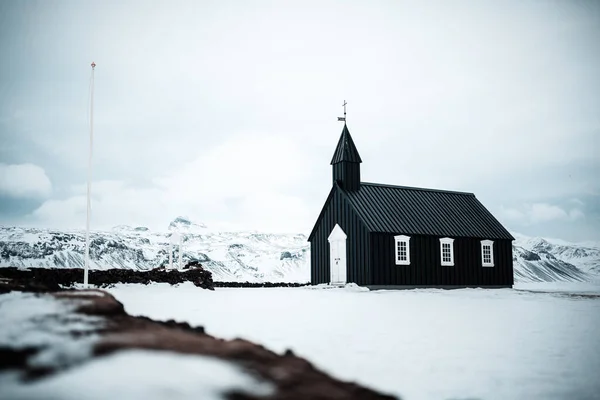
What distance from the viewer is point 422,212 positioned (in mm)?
30922

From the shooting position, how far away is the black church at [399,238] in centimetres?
2734

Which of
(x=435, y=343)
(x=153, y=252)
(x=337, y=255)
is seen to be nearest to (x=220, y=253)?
(x=153, y=252)

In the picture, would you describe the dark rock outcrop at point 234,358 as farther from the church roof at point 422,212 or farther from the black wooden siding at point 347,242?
the church roof at point 422,212

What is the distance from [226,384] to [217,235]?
5422cm

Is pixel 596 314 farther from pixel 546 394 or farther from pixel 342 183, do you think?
pixel 342 183

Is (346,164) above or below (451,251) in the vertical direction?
above

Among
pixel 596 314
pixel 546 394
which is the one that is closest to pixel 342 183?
pixel 596 314

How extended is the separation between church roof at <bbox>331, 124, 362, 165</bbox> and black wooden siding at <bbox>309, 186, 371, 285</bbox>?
6.08ft

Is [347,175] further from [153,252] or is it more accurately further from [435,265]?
[153,252]

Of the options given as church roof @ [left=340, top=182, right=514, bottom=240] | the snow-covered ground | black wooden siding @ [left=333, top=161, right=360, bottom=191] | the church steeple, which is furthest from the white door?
the snow-covered ground

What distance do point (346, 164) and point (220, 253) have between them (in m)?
25.5

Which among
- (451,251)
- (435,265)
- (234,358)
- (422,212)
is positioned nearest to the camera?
(234,358)

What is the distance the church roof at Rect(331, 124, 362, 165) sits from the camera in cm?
3015

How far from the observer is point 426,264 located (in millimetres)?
28641
